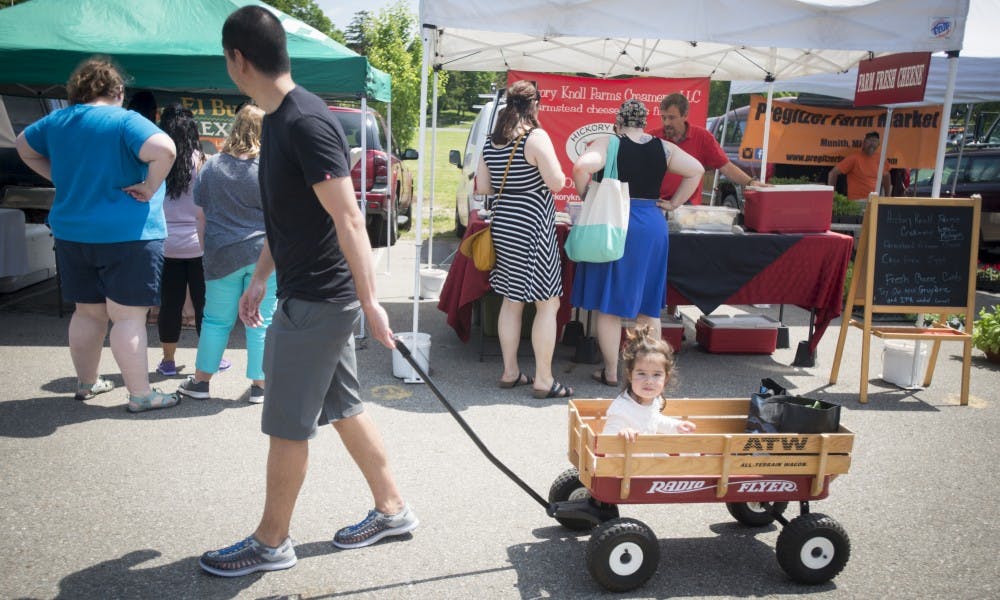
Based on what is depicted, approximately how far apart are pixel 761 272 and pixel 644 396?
10.6ft

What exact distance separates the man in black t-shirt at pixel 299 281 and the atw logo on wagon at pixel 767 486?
1.42m

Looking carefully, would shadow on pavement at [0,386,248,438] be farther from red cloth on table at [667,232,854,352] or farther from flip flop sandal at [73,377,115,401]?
red cloth on table at [667,232,854,352]

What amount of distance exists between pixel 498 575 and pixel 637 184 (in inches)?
118

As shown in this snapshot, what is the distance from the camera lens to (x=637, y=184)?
5246 mm

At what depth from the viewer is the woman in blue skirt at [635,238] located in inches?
203

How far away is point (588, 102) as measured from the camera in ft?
26.8

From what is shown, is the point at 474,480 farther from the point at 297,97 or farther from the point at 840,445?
the point at 297,97

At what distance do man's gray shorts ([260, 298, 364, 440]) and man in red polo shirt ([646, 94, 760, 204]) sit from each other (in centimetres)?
420

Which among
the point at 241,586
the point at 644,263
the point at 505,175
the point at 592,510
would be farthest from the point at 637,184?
the point at 241,586

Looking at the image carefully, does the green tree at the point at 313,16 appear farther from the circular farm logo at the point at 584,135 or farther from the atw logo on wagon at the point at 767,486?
the atw logo on wagon at the point at 767,486

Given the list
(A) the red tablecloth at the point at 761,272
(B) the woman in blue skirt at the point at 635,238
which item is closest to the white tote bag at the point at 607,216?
(B) the woman in blue skirt at the point at 635,238

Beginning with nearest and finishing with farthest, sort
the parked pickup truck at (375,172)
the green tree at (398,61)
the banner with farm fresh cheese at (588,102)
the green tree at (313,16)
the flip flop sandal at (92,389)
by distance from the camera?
1. the flip flop sandal at (92,389)
2. the banner with farm fresh cheese at (588,102)
3. the parked pickup truck at (375,172)
4. the green tree at (398,61)
5. the green tree at (313,16)

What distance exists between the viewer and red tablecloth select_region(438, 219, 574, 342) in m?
5.75

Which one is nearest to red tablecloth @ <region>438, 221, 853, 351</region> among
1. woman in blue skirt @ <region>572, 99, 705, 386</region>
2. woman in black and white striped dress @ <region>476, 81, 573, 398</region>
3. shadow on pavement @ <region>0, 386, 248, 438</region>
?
woman in blue skirt @ <region>572, 99, 705, 386</region>
